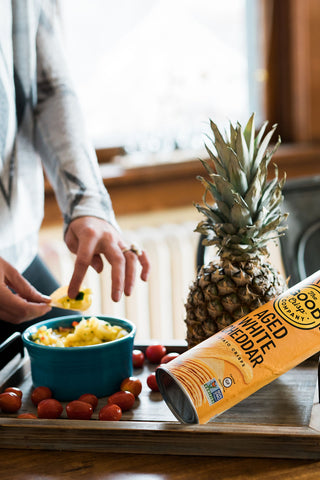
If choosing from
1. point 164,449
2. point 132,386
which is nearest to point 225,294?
point 132,386

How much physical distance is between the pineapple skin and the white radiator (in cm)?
140

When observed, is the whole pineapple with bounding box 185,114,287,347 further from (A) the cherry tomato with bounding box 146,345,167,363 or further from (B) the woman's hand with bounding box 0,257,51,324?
(B) the woman's hand with bounding box 0,257,51,324

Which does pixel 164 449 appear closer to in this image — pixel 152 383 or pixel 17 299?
pixel 152 383

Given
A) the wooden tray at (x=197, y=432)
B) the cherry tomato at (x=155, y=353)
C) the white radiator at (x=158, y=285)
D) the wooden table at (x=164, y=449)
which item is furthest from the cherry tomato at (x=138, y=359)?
the white radiator at (x=158, y=285)

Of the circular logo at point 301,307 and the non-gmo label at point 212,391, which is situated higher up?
the circular logo at point 301,307

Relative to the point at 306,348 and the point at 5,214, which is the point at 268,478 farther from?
the point at 5,214

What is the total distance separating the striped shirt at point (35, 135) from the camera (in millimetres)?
1246

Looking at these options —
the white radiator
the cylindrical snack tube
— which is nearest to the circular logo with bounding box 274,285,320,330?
the cylindrical snack tube

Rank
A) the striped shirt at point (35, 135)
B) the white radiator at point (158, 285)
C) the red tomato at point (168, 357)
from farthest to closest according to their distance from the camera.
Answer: the white radiator at point (158, 285), the striped shirt at point (35, 135), the red tomato at point (168, 357)

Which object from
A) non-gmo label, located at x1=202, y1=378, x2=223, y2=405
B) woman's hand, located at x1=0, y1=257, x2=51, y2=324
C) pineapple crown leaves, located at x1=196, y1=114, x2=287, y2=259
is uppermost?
pineapple crown leaves, located at x1=196, y1=114, x2=287, y2=259

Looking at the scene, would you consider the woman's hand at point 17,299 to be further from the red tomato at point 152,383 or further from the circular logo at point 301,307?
the circular logo at point 301,307

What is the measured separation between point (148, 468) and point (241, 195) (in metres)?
0.52

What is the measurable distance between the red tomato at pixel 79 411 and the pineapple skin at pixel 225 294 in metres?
0.26

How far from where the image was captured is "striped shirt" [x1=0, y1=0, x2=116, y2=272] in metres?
1.25
